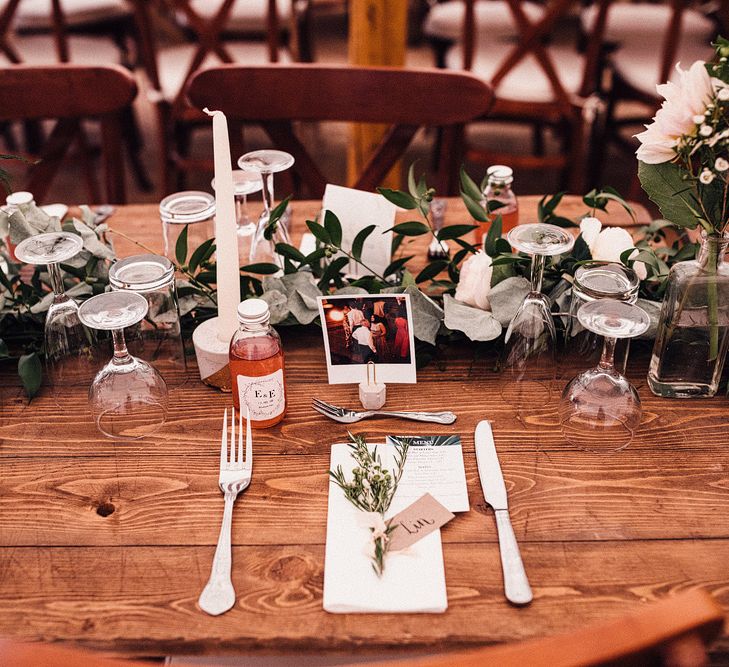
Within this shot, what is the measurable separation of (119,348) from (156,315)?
154 millimetres

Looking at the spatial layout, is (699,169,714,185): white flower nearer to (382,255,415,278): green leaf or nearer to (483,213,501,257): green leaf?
(483,213,501,257): green leaf

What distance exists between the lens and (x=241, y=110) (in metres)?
1.88

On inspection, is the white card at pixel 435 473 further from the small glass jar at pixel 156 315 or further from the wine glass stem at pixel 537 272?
the small glass jar at pixel 156 315

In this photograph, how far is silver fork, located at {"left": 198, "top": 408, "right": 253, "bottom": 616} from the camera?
0.86m

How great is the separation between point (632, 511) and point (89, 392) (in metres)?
0.77

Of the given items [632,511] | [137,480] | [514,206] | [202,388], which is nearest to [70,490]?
[137,480]

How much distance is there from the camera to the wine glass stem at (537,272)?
1.11m

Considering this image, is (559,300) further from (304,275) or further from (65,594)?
(65,594)

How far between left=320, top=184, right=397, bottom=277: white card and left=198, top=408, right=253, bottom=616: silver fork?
1.31 feet

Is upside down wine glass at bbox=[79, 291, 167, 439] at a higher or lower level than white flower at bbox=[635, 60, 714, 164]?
lower

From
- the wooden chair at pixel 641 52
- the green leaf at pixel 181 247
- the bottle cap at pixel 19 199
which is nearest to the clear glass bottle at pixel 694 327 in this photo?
the green leaf at pixel 181 247

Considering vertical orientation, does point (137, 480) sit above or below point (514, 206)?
below

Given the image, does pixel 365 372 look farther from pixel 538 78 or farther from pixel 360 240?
pixel 538 78

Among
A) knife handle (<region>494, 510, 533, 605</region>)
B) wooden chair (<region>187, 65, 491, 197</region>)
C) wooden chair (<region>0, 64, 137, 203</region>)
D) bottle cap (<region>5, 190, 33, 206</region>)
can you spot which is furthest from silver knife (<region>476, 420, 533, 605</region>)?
wooden chair (<region>0, 64, 137, 203</region>)
